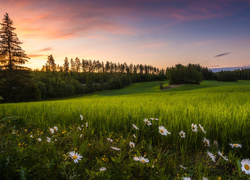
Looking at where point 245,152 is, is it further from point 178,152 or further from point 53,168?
point 53,168

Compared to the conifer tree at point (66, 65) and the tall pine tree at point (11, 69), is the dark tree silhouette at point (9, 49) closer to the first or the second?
the tall pine tree at point (11, 69)

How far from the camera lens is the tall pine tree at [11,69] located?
30.3m

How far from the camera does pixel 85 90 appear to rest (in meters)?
84.9

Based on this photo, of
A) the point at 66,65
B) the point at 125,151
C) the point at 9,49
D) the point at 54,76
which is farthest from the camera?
the point at 66,65

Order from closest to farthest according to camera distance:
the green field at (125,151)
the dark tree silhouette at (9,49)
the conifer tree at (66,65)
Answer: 1. the green field at (125,151)
2. the dark tree silhouette at (9,49)
3. the conifer tree at (66,65)

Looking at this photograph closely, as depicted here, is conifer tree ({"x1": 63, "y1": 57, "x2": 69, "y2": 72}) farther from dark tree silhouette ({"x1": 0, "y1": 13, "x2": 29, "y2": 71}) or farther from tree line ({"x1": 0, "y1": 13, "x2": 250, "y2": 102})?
dark tree silhouette ({"x1": 0, "y1": 13, "x2": 29, "y2": 71})

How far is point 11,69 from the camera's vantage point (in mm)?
31234

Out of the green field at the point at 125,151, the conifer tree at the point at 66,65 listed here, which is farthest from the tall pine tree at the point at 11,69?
the conifer tree at the point at 66,65

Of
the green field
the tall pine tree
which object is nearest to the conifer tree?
the tall pine tree

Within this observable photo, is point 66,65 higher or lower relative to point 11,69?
higher

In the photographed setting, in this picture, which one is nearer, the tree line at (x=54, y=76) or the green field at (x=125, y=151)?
the green field at (x=125, y=151)

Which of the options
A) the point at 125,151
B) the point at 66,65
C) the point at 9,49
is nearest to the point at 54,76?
the point at 66,65

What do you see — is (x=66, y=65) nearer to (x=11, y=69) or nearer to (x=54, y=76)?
(x=54, y=76)

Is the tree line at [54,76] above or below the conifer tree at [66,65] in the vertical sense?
below
